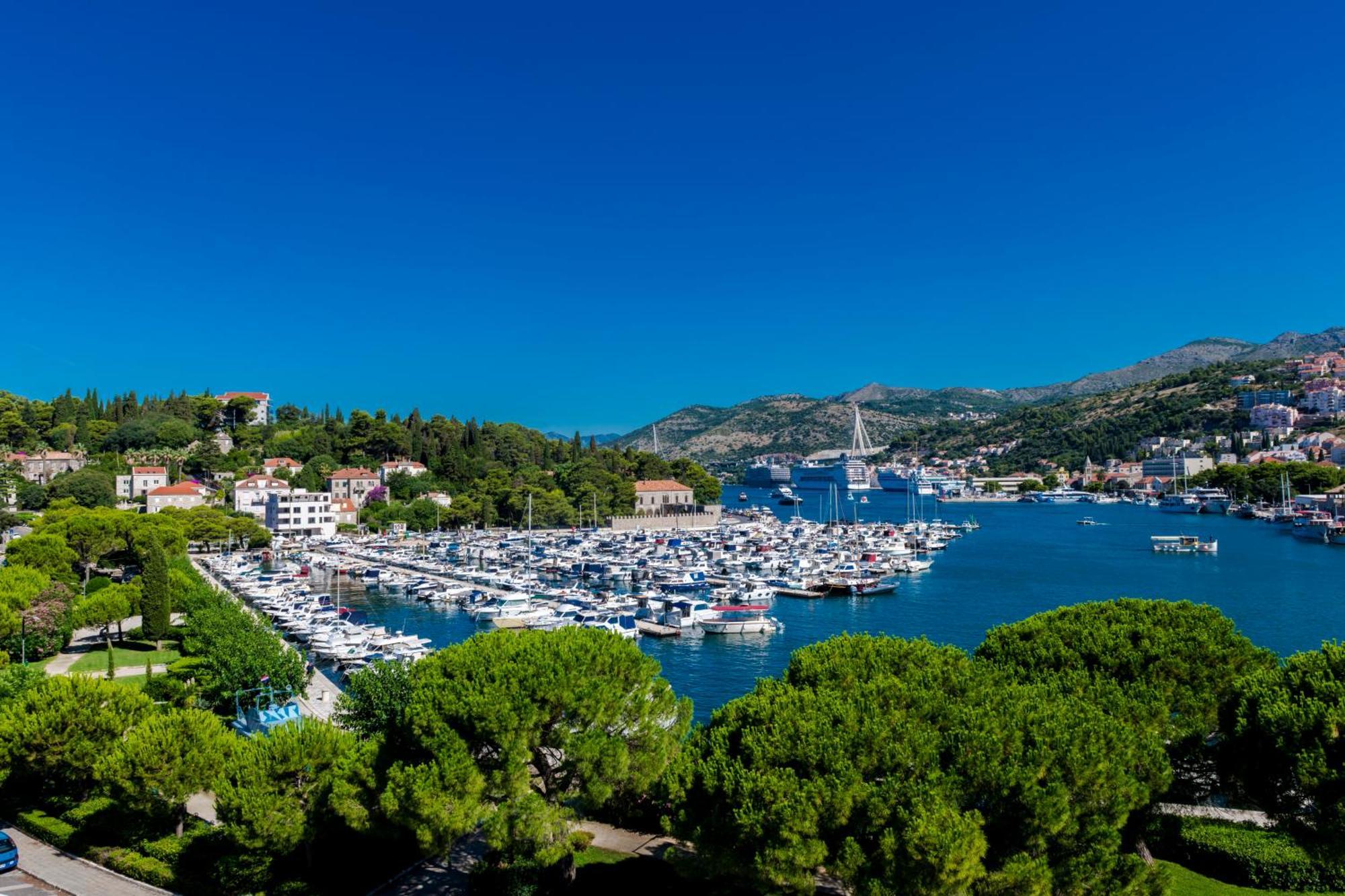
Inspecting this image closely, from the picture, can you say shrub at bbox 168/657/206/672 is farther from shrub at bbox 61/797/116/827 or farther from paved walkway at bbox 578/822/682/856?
paved walkway at bbox 578/822/682/856

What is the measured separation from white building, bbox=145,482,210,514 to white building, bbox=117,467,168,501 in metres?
4.22

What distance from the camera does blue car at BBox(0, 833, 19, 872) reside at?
12.4 m

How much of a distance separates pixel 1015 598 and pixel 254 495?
6487cm

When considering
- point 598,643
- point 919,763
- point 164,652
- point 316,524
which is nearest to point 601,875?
point 598,643

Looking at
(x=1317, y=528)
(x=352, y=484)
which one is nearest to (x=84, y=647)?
(x=352, y=484)

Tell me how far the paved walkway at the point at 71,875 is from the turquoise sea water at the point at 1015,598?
628 inches

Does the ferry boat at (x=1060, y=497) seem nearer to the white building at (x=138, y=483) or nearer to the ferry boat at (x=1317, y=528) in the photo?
the ferry boat at (x=1317, y=528)

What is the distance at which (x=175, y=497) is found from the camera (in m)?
71.9

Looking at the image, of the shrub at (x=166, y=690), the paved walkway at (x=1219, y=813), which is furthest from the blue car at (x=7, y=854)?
the paved walkway at (x=1219, y=813)

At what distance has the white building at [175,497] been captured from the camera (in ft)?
233

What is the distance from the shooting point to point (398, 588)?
50500 mm

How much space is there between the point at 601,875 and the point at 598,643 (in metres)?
3.48

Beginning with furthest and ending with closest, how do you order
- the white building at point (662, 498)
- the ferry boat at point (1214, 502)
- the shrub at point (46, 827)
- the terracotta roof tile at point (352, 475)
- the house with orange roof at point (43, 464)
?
the ferry boat at point (1214, 502), the white building at point (662, 498), the terracotta roof tile at point (352, 475), the house with orange roof at point (43, 464), the shrub at point (46, 827)

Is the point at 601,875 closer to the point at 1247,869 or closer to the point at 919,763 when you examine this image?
the point at 919,763
